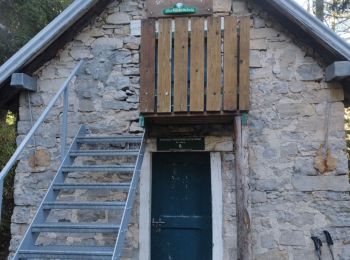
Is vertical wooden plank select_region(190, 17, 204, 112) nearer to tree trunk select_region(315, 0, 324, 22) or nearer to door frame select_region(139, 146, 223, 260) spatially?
door frame select_region(139, 146, 223, 260)

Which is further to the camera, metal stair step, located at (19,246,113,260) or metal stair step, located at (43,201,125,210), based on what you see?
metal stair step, located at (43,201,125,210)

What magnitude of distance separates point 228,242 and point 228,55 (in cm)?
215

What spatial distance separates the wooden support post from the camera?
4086mm

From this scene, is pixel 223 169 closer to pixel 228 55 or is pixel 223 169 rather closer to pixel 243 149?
pixel 243 149

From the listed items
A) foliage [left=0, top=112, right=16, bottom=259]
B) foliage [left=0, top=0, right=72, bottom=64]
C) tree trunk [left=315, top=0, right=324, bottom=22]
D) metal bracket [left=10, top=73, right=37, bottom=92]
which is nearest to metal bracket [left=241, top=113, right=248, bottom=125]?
metal bracket [left=10, top=73, right=37, bottom=92]

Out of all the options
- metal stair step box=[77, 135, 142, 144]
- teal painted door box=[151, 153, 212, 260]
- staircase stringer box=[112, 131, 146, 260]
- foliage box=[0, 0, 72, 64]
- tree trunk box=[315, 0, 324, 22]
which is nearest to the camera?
staircase stringer box=[112, 131, 146, 260]

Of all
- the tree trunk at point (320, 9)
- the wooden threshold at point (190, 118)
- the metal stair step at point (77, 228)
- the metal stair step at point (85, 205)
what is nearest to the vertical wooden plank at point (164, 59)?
the wooden threshold at point (190, 118)

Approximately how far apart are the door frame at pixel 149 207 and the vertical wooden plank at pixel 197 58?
34.0 inches

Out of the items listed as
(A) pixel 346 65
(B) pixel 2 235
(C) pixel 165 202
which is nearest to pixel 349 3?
(A) pixel 346 65

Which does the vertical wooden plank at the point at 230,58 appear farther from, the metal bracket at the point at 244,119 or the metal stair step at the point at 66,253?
the metal stair step at the point at 66,253

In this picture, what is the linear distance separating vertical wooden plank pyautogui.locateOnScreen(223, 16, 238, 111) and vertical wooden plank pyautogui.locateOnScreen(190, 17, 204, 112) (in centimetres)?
27

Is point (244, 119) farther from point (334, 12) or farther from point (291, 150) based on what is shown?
point (334, 12)

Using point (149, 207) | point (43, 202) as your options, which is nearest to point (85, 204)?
point (43, 202)

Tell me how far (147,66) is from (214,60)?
758 mm
